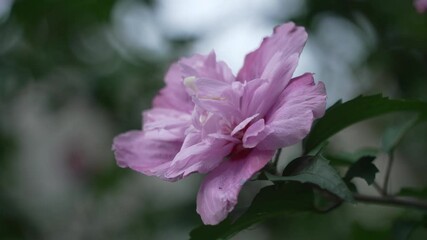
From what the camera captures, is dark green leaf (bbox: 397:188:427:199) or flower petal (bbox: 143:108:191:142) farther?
dark green leaf (bbox: 397:188:427:199)

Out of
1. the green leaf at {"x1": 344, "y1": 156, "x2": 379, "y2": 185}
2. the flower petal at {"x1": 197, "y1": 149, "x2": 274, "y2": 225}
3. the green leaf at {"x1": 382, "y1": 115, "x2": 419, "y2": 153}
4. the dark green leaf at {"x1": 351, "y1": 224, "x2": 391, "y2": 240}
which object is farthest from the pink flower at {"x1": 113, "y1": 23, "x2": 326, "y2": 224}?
the dark green leaf at {"x1": 351, "y1": 224, "x2": 391, "y2": 240}

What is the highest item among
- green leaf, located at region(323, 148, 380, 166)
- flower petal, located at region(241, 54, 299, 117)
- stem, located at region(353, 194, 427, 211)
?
flower petal, located at region(241, 54, 299, 117)

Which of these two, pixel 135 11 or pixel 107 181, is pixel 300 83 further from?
pixel 107 181

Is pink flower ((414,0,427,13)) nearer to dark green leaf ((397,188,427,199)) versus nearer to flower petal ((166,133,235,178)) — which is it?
dark green leaf ((397,188,427,199))

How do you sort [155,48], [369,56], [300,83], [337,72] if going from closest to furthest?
[300,83] → [369,56] → [337,72] → [155,48]

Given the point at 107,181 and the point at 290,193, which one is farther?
the point at 107,181

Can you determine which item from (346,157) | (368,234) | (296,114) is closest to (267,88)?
(296,114)

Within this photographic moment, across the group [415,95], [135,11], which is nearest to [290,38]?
[415,95]
